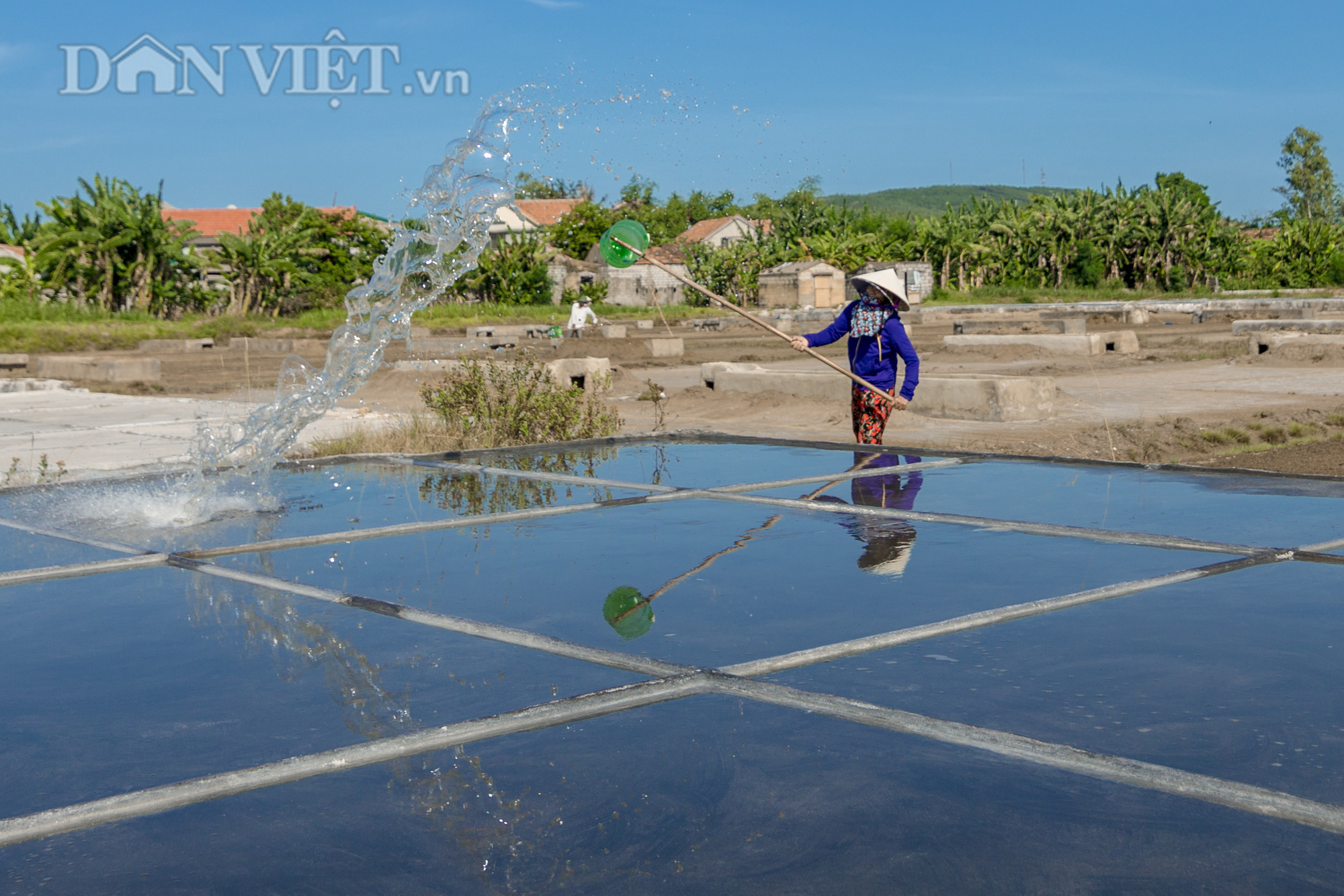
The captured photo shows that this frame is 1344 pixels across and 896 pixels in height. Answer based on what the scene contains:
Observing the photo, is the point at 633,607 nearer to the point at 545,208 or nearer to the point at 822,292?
the point at 822,292

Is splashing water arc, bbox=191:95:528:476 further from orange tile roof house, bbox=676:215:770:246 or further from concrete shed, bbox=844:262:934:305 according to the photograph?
orange tile roof house, bbox=676:215:770:246

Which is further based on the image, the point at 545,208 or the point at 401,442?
the point at 545,208

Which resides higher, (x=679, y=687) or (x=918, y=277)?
(x=918, y=277)

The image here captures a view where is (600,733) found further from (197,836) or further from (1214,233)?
(1214,233)

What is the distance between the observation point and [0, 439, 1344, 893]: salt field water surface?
2.11 meters

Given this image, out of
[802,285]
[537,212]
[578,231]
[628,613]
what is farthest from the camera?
[537,212]

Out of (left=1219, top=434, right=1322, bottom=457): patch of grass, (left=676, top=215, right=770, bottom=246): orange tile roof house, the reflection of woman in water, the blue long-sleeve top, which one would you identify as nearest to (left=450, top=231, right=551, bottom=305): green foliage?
(left=676, top=215, right=770, bottom=246): orange tile roof house

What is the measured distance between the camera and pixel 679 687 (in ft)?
9.63

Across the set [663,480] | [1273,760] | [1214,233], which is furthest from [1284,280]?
[1273,760]

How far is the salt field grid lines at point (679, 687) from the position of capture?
229 cm

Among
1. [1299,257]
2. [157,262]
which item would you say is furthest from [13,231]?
[1299,257]

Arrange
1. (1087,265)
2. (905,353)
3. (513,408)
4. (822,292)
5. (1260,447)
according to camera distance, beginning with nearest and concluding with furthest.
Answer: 1. (905,353)
2. (513,408)
3. (1260,447)
4. (822,292)
5. (1087,265)

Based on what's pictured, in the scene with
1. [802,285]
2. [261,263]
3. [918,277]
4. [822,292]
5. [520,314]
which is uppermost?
[918,277]

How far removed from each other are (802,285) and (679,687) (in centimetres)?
4290
